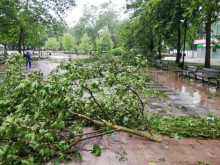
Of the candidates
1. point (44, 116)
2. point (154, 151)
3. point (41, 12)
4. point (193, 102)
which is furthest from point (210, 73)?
point (41, 12)

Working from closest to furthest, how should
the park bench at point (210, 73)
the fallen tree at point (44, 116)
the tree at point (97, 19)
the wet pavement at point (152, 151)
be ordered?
1. the fallen tree at point (44, 116)
2. the wet pavement at point (152, 151)
3. the park bench at point (210, 73)
4. the tree at point (97, 19)

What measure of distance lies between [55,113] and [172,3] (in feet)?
50.7

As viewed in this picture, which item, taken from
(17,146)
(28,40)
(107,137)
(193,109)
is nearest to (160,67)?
(193,109)

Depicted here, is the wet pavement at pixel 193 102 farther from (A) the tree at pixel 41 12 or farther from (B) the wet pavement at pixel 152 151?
(A) the tree at pixel 41 12

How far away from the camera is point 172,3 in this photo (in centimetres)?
1606

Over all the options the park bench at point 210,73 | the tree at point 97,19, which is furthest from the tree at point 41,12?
the tree at point 97,19

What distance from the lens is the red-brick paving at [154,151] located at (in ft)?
10.7

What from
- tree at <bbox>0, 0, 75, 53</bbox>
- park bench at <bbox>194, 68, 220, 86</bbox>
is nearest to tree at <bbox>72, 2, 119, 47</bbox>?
tree at <bbox>0, 0, 75, 53</bbox>

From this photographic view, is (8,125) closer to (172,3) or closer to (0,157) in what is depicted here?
(0,157)

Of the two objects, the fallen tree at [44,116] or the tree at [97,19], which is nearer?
the fallen tree at [44,116]

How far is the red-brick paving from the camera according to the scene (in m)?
3.26

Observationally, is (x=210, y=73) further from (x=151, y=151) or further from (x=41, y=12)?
(x=41, y=12)

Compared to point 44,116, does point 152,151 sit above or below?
below

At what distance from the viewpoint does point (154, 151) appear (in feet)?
11.7
